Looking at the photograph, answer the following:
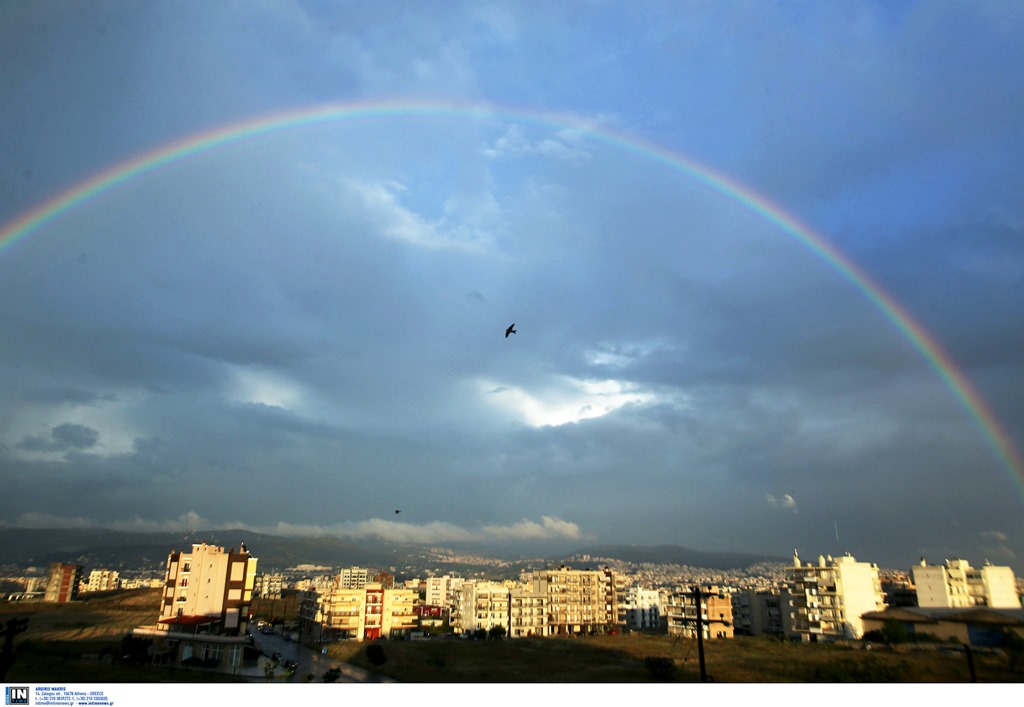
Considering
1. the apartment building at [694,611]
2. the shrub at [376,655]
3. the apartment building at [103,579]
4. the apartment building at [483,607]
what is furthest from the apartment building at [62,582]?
the apartment building at [694,611]

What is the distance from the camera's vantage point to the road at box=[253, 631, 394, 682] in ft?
67.7

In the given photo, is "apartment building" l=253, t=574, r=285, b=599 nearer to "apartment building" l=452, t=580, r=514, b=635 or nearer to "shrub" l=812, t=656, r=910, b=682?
"apartment building" l=452, t=580, r=514, b=635

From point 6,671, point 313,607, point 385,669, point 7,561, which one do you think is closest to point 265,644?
point 385,669

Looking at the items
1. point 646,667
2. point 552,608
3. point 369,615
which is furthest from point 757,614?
point 646,667

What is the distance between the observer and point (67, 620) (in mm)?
30422

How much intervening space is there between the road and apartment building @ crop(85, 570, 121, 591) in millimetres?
61495

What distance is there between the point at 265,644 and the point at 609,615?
34.3 metres

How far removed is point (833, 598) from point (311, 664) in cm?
3427

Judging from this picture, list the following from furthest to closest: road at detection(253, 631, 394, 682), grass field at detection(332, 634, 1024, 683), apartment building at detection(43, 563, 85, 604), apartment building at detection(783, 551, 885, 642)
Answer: apartment building at detection(43, 563, 85, 604), apartment building at detection(783, 551, 885, 642), road at detection(253, 631, 394, 682), grass field at detection(332, 634, 1024, 683)

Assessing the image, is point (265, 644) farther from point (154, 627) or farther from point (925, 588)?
point (925, 588)

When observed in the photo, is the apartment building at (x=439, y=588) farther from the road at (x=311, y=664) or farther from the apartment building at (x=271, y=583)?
the road at (x=311, y=664)

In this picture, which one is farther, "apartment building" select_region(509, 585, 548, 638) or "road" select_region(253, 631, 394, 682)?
"apartment building" select_region(509, 585, 548, 638)

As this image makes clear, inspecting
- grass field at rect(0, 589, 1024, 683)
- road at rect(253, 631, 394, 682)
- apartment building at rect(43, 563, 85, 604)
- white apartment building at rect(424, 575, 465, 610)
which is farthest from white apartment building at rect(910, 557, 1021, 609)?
apartment building at rect(43, 563, 85, 604)

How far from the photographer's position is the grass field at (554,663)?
1852 centimetres
